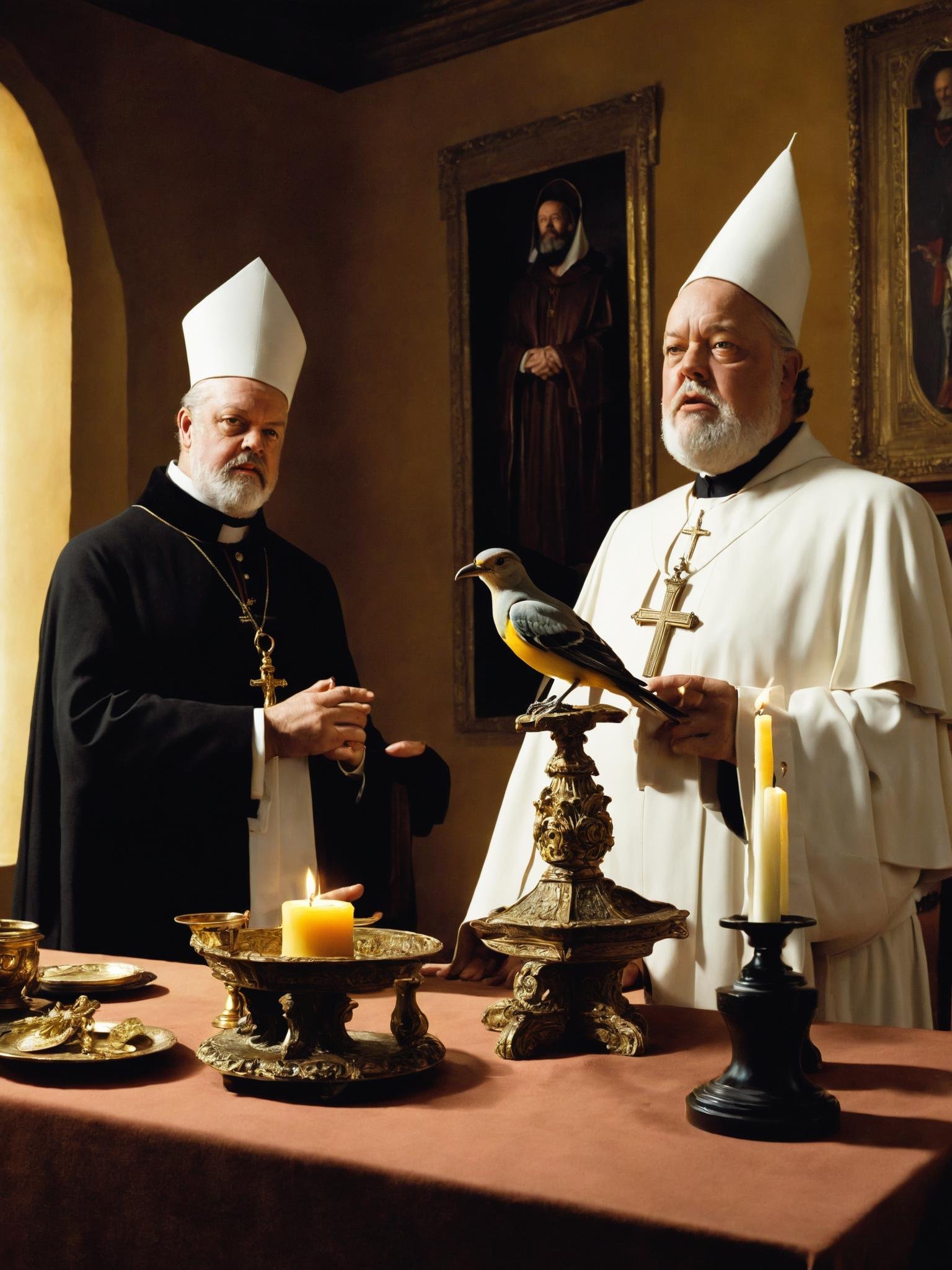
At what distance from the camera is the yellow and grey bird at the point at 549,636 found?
205 centimetres

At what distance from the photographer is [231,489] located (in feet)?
13.0

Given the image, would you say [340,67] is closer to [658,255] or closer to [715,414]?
[658,255]

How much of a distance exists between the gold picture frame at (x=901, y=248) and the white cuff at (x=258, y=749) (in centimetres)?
319

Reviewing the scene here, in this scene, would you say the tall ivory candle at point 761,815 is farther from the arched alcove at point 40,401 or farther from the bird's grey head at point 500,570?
the arched alcove at point 40,401

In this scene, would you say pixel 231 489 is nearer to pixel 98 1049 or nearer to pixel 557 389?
pixel 98 1049

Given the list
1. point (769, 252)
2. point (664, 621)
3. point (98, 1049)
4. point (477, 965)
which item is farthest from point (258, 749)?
point (98, 1049)

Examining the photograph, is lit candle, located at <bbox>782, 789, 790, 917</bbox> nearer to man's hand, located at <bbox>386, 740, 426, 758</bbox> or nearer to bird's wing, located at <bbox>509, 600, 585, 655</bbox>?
bird's wing, located at <bbox>509, 600, 585, 655</bbox>

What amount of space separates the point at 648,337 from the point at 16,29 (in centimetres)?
307

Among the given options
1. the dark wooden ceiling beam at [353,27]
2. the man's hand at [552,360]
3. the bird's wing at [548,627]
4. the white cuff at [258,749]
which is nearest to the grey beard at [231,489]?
the white cuff at [258,749]

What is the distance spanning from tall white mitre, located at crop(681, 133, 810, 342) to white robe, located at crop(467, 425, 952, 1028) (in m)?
0.33

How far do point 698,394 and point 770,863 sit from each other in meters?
1.76

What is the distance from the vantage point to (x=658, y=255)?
6.42 meters

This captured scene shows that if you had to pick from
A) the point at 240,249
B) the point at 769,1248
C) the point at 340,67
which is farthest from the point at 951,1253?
the point at 340,67

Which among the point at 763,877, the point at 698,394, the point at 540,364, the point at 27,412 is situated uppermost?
the point at 540,364
